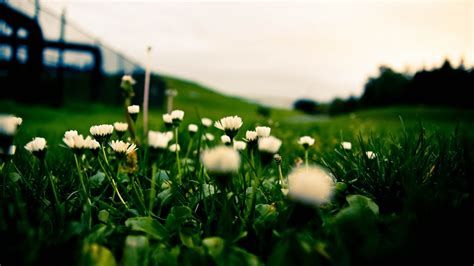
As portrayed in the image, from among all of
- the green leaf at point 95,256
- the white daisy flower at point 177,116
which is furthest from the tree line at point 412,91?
the green leaf at point 95,256

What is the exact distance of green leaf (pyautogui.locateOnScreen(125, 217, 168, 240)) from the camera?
0.87 metres

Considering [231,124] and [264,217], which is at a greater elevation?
[231,124]

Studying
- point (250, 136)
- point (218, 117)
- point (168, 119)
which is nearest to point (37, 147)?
point (168, 119)

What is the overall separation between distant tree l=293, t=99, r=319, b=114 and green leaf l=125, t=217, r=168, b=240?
49.0 m

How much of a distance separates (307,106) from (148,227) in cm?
5252

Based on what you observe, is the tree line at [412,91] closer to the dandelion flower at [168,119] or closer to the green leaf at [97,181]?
the dandelion flower at [168,119]

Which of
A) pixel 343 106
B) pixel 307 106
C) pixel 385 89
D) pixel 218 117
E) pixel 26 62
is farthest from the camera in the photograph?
pixel 307 106

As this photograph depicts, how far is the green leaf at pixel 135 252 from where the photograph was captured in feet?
2.45

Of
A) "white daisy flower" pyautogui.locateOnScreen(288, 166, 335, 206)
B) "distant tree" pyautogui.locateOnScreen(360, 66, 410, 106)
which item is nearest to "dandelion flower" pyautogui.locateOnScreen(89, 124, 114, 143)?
"white daisy flower" pyautogui.locateOnScreen(288, 166, 335, 206)

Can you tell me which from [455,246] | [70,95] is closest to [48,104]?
[70,95]

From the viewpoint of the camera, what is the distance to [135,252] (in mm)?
759

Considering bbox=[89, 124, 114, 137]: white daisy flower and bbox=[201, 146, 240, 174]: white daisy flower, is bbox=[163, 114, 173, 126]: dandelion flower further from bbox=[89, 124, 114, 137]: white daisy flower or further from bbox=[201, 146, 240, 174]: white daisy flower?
bbox=[201, 146, 240, 174]: white daisy flower

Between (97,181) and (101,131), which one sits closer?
(101,131)

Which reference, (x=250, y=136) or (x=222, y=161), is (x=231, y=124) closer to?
(x=250, y=136)
